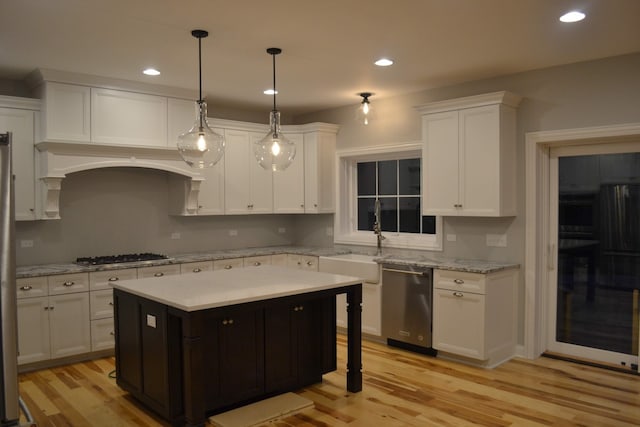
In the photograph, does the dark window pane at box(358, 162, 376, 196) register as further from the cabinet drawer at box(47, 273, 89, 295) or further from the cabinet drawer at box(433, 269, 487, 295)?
the cabinet drawer at box(47, 273, 89, 295)

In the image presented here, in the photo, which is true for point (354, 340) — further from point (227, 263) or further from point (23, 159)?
point (23, 159)

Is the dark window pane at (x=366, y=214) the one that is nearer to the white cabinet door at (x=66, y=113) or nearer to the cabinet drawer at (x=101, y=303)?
the cabinet drawer at (x=101, y=303)

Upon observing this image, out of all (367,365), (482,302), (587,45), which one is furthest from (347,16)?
(367,365)

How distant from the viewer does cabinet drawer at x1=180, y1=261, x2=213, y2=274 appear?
5227 millimetres

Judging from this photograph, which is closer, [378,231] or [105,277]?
[105,277]

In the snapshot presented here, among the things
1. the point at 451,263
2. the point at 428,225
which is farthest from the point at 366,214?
the point at 451,263

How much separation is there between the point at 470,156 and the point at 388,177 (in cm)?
148

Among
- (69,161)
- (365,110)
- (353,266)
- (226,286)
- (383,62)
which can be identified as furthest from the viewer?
(365,110)

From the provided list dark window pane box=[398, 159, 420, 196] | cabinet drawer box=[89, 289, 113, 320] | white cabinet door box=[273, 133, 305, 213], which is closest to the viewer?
cabinet drawer box=[89, 289, 113, 320]

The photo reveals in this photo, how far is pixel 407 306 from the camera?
4.87 metres

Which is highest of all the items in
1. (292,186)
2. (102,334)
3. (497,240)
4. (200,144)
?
(200,144)

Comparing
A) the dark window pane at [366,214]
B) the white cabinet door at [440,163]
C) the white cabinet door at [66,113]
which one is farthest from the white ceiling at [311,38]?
the dark window pane at [366,214]

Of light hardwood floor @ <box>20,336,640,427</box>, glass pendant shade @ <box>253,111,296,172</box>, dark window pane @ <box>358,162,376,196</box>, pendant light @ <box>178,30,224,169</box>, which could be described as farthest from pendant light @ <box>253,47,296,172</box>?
dark window pane @ <box>358,162,376,196</box>

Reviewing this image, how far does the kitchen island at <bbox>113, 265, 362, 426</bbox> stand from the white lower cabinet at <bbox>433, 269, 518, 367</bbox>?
1.08 metres
